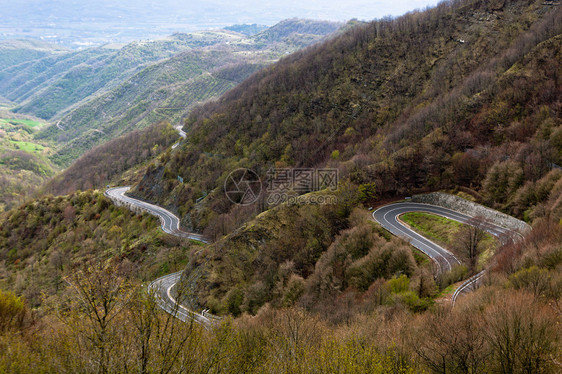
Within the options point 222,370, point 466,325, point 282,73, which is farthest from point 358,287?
point 282,73

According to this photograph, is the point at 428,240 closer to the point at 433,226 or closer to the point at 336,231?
the point at 433,226

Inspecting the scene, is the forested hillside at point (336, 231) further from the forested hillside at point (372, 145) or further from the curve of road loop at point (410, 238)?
the curve of road loop at point (410, 238)

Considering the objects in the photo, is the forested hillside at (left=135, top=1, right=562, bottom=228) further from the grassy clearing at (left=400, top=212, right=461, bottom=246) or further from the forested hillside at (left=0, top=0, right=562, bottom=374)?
the grassy clearing at (left=400, top=212, right=461, bottom=246)

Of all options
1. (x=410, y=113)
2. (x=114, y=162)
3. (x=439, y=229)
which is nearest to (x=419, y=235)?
(x=439, y=229)

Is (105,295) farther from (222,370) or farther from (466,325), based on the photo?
(466,325)

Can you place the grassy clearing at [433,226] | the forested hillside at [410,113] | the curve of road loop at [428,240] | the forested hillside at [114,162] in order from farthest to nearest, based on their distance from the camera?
the forested hillside at [114,162] < the forested hillside at [410,113] < the grassy clearing at [433,226] < the curve of road loop at [428,240]

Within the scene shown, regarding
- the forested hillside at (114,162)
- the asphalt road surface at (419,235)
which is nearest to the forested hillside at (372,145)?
the asphalt road surface at (419,235)

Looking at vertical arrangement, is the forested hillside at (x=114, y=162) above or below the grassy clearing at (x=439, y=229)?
below
